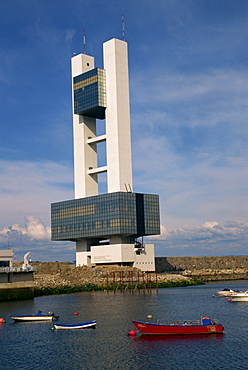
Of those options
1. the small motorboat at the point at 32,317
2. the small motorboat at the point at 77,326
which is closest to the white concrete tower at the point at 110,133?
the small motorboat at the point at 32,317

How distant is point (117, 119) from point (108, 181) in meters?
22.7

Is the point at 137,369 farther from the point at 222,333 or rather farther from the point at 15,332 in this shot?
the point at 15,332

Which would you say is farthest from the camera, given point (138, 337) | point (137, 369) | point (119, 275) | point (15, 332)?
point (119, 275)

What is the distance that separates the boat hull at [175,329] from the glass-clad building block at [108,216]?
4387 inches

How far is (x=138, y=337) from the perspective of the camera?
59.8m

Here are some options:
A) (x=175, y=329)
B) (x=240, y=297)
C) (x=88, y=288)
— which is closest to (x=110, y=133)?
(x=88, y=288)

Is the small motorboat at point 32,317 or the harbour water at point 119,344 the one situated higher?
the small motorboat at point 32,317

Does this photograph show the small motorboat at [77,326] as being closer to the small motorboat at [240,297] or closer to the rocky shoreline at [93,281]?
the small motorboat at [240,297]

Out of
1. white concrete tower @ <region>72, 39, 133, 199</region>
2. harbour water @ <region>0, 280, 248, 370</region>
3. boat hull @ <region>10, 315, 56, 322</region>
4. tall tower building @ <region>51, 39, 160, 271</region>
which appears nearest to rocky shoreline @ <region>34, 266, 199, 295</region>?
tall tower building @ <region>51, 39, 160, 271</region>

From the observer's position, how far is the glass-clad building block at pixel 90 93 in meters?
179

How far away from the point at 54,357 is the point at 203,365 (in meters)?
15.5

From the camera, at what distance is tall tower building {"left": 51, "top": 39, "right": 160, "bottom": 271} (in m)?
175

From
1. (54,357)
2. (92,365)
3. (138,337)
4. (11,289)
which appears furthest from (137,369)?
(11,289)

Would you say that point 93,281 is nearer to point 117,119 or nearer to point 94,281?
point 94,281
